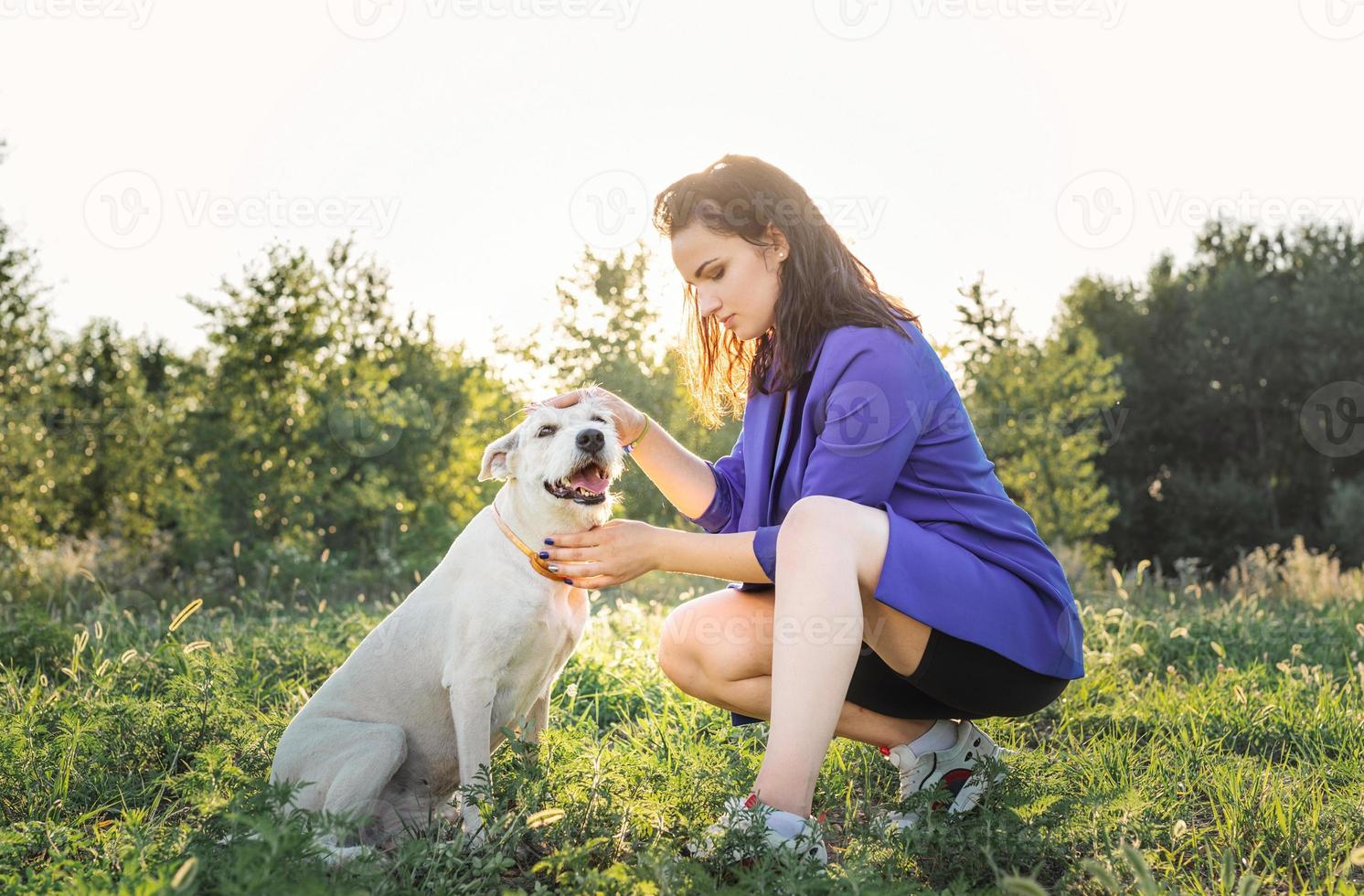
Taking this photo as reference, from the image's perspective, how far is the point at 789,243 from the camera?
343cm

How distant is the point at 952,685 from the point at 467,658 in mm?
1539

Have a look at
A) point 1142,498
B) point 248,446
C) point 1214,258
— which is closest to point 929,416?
point 248,446

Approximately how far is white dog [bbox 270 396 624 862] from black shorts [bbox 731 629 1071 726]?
1048 mm

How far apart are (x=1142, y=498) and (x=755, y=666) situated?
28734mm

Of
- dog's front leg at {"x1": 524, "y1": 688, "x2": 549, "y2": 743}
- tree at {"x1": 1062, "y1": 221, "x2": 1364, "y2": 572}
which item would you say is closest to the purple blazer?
dog's front leg at {"x1": 524, "y1": 688, "x2": 549, "y2": 743}

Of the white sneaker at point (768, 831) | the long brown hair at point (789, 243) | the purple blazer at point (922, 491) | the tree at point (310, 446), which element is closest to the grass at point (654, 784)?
the white sneaker at point (768, 831)

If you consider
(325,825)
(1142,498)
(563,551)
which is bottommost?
(1142,498)

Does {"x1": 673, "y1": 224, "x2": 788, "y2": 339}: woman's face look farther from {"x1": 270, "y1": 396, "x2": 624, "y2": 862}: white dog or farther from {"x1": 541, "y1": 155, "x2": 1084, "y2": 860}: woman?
{"x1": 270, "y1": 396, "x2": 624, "y2": 862}: white dog

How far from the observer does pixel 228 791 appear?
2.88m

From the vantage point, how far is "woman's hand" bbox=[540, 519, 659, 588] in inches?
123

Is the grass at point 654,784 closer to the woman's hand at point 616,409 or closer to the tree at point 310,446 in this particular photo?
the woman's hand at point 616,409

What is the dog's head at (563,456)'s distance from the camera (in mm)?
3564

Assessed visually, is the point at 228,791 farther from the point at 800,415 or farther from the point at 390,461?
the point at 390,461

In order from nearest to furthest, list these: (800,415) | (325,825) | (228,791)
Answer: (325,825) < (228,791) < (800,415)
